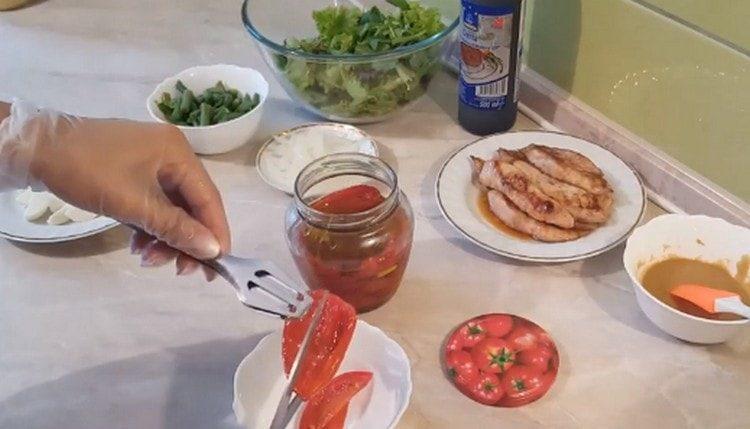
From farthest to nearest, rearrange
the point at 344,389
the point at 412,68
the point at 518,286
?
the point at 412,68
the point at 518,286
the point at 344,389

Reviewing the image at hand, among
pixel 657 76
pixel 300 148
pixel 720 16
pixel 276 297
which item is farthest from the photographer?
pixel 300 148

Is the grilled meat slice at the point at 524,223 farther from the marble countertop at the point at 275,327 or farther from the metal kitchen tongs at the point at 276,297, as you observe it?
the metal kitchen tongs at the point at 276,297

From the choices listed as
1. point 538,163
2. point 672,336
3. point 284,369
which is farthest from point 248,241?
point 672,336

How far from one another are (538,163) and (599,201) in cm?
9

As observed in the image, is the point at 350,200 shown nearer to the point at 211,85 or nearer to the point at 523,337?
the point at 523,337

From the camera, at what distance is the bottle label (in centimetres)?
99

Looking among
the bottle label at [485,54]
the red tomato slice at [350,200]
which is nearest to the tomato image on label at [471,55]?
the bottle label at [485,54]

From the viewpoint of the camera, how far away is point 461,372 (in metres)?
0.80

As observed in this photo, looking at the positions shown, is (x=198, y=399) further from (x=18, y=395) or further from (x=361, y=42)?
(x=361, y=42)

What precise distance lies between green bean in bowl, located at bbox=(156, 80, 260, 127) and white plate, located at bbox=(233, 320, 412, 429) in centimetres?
39

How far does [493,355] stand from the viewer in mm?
807

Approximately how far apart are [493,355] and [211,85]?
576mm

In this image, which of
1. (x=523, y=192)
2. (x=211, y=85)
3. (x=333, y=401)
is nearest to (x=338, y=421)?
(x=333, y=401)

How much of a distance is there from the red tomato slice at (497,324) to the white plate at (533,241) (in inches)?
3.3
